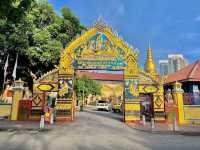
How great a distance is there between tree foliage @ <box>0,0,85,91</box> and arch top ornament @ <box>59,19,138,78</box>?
4.33 metres

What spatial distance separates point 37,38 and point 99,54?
300 inches

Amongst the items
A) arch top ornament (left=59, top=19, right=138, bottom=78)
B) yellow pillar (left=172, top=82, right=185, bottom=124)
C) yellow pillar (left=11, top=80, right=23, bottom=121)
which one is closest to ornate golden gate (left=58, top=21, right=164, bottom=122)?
arch top ornament (left=59, top=19, right=138, bottom=78)

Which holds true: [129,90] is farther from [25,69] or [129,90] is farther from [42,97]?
[25,69]

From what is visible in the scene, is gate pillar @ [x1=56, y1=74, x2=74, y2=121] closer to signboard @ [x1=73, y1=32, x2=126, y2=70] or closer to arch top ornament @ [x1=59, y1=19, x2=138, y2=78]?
arch top ornament @ [x1=59, y1=19, x2=138, y2=78]

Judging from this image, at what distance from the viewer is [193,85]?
73.8 feet

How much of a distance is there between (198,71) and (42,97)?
1737 cm

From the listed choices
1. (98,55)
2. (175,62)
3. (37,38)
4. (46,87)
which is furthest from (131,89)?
(175,62)

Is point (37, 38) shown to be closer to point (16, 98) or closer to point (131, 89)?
point (16, 98)

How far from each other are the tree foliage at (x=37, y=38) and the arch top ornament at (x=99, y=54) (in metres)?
4.33

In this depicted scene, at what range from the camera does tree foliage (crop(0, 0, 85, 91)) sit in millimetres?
21234

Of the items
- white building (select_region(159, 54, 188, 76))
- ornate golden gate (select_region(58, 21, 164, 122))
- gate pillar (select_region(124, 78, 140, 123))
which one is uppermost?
white building (select_region(159, 54, 188, 76))

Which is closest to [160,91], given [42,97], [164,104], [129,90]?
[164,104]

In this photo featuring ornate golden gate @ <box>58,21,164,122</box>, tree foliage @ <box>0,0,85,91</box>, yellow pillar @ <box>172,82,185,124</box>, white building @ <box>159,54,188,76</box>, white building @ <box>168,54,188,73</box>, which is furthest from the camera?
white building @ <box>168,54,188,73</box>

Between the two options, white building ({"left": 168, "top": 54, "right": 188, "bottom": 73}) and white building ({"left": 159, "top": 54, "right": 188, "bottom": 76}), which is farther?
white building ({"left": 168, "top": 54, "right": 188, "bottom": 73})
